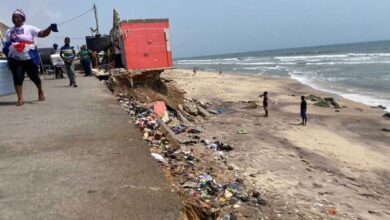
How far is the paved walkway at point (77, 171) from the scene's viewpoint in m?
3.17

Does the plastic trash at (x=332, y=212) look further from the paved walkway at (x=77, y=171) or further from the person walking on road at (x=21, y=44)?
the person walking on road at (x=21, y=44)

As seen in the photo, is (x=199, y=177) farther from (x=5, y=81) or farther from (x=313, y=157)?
(x=313, y=157)

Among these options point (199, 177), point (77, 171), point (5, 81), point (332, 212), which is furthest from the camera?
point (5, 81)

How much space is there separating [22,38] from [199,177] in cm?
395

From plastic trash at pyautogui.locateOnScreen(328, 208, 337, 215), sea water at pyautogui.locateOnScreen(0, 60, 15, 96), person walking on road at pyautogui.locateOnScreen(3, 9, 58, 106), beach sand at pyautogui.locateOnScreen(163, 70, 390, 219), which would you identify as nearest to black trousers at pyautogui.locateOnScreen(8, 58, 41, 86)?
person walking on road at pyautogui.locateOnScreen(3, 9, 58, 106)

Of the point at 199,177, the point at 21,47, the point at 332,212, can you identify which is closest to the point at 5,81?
the point at 21,47

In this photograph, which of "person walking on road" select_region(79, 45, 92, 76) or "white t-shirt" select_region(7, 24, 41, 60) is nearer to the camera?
"white t-shirt" select_region(7, 24, 41, 60)

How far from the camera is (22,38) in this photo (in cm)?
698

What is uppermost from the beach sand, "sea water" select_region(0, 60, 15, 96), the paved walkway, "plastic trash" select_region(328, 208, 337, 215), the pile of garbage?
"sea water" select_region(0, 60, 15, 96)

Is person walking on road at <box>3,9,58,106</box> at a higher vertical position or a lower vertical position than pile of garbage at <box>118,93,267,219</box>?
higher

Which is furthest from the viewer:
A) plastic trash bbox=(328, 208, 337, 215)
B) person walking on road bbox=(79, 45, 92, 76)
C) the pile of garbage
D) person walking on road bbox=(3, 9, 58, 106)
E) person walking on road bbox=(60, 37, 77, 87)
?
person walking on road bbox=(79, 45, 92, 76)

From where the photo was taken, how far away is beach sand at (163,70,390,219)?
22.7 ft

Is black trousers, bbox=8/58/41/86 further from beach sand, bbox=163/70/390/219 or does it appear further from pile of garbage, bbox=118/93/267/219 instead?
beach sand, bbox=163/70/390/219

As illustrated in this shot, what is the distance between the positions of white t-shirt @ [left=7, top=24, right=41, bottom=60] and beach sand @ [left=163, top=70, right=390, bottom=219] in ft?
15.0
